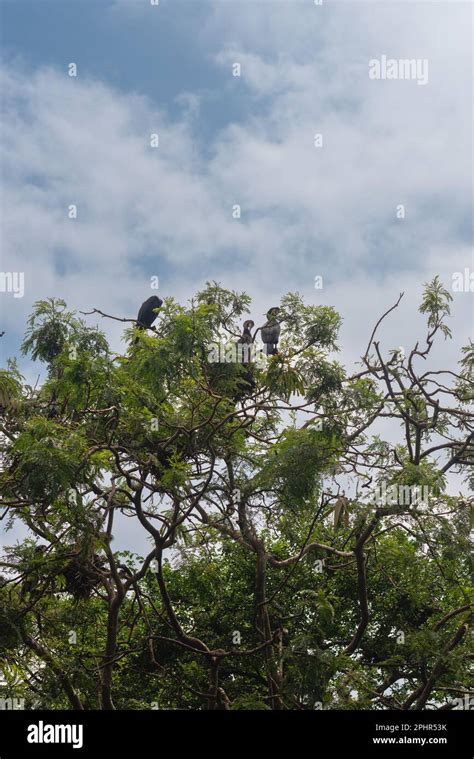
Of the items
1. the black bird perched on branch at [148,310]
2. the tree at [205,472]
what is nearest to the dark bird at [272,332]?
the tree at [205,472]

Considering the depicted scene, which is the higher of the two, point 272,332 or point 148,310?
point 148,310

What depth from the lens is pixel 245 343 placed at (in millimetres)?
11086

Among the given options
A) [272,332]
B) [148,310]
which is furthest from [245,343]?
[148,310]

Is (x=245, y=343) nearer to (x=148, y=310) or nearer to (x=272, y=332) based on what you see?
(x=272, y=332)

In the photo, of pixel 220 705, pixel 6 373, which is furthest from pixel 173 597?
pixel 6 373

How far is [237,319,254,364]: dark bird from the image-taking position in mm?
10180

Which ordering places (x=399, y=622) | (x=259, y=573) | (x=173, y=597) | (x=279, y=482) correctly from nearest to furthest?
1. (x=279, y=482)
2. (x=259, y=573)
3. (x=399, y=622)
4. (x=173, y=597)

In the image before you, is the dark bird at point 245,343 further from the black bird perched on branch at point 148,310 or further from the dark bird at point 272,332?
the black bird perched on branch at point 148,310

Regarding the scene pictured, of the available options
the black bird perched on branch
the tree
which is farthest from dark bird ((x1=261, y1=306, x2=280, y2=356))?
the black bird perched on branch

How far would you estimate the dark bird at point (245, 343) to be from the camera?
33.4 ft

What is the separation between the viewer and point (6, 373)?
10461 millimetres

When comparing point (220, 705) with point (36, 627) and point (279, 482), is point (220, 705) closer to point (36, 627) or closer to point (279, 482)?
point (36, 627)
